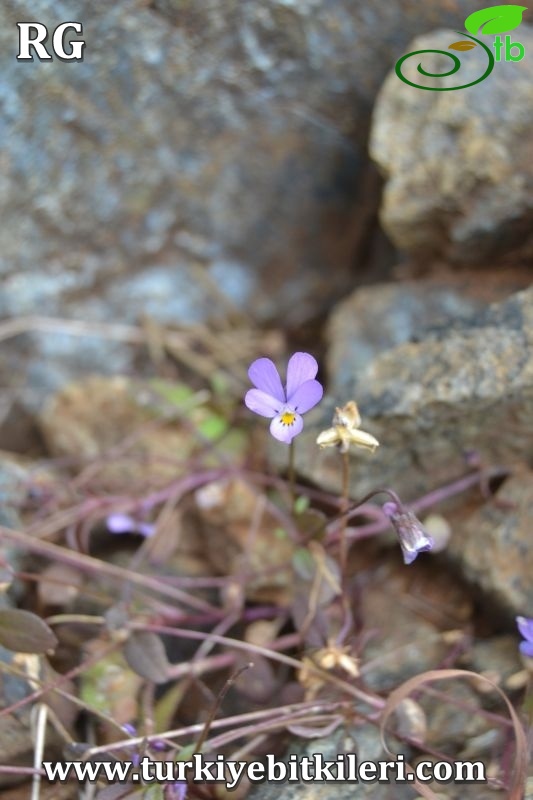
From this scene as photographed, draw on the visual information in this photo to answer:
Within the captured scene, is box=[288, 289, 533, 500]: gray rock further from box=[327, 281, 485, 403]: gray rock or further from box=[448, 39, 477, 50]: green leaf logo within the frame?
box=[448, 39, 477, 50]: green leaf logo

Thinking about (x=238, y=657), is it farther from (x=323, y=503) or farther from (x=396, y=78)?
(x=396, y=78)

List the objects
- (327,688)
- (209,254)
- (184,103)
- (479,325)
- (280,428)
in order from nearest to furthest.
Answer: (280,428) < (327,688) < (479,325) < (184,103) < (209,254)

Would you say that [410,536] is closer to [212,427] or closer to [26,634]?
[26,634]

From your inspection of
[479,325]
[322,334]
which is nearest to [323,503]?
[479,325]

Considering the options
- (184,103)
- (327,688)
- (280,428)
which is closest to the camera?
(280,428)

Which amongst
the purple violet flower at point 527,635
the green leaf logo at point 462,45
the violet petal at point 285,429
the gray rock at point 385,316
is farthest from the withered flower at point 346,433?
the green leaf logo at point 462,45

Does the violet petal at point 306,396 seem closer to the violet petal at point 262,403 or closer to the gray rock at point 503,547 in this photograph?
the violet petal at point 262,403
